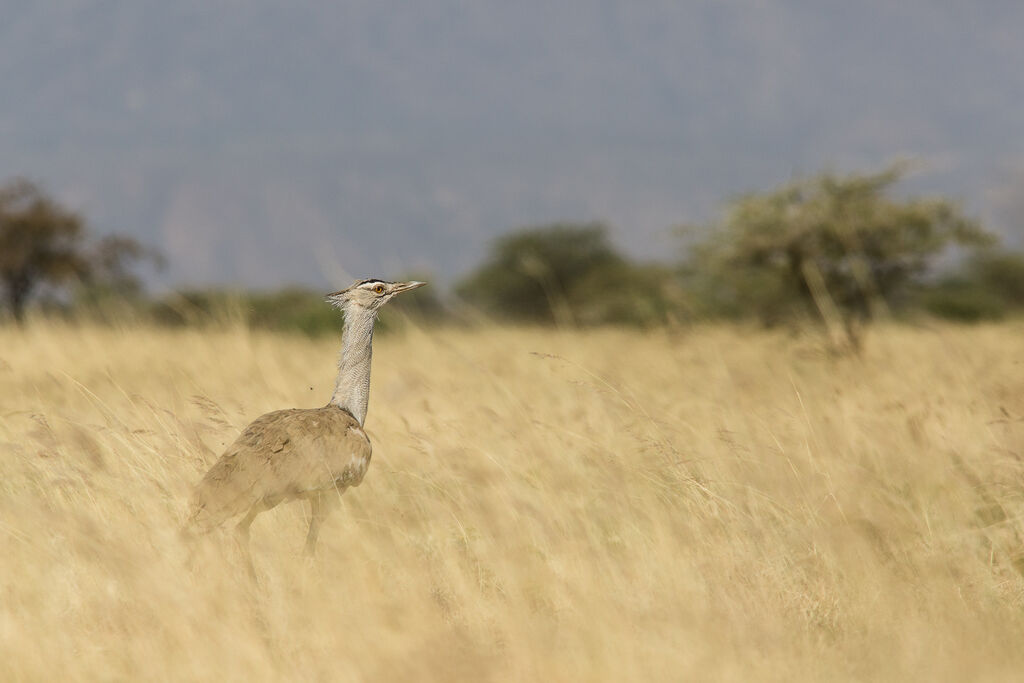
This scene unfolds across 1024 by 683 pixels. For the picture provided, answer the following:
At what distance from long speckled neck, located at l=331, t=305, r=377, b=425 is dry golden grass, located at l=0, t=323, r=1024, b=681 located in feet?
1.31

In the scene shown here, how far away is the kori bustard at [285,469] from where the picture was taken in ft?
11.7

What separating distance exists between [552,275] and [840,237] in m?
28.7

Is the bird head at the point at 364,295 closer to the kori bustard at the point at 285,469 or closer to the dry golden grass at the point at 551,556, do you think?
the kori bustard at the point at 285,469

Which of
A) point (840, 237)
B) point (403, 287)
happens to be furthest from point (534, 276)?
point (403, 287)

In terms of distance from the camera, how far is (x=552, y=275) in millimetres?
42312

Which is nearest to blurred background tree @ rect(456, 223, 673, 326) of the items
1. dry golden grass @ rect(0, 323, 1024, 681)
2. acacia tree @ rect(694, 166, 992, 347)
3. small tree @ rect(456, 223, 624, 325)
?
small tree @ rect(456, 223, 624, 325)

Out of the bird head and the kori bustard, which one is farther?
the bird head

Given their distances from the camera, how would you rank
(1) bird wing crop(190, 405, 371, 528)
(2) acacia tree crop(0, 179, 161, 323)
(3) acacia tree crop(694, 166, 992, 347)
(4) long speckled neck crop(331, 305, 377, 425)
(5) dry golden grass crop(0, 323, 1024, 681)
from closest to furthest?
(5) dry golden grass crop(0, 323, 1024, 681) → (1) bird wing crop(190, 405, 371, 528) → (4) long speckled neck crop(331, 305, 377, 425) → (3) acacia tree crop(694, 166, 992, 347) → (2) acacia tree crop(0, 179, 161, 323)

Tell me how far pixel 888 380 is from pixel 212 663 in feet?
20.4

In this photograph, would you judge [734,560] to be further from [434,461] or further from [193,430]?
[193,430]

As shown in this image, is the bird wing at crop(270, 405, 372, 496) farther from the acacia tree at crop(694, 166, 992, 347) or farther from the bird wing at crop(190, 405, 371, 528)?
the acacia tree at crop(694, 166, 992, 347)

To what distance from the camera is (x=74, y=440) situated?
4.36 meters

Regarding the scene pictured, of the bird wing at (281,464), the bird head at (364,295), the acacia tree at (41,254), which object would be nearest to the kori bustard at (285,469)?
the bird wing at (281,464)

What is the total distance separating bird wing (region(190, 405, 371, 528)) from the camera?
357cm
